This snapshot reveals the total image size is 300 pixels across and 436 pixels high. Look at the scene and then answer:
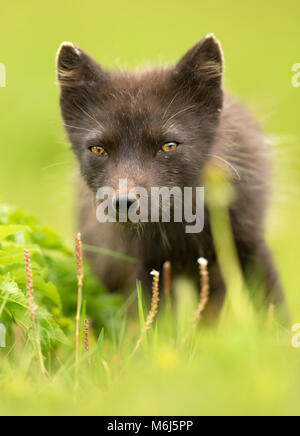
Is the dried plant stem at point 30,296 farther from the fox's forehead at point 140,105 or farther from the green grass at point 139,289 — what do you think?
the fox's forehead at point 140,105

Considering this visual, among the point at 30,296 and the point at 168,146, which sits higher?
the point at 168,146

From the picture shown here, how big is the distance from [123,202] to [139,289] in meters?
0.60

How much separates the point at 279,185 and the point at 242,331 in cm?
305

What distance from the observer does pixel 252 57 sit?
49.8 ft

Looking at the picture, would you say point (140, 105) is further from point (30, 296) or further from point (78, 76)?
point (30, 296)

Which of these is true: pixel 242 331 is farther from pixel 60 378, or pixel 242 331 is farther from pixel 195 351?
pixel 60 378

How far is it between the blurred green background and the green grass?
0.03 m

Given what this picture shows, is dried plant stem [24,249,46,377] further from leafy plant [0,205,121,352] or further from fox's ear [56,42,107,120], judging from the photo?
fox's ear [56,42,107,120]

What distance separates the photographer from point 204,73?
17.1ft

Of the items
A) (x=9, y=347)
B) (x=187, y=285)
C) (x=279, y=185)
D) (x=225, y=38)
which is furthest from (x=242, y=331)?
(x=225, y=38)

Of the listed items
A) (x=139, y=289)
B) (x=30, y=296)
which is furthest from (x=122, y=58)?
(x=30, y=296)

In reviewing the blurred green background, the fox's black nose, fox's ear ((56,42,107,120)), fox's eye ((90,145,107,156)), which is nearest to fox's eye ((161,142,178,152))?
fox's eye ((90,145,107,156))

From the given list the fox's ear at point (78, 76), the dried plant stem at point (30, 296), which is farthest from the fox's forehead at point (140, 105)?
the dried plant stem at point (30, 296)
